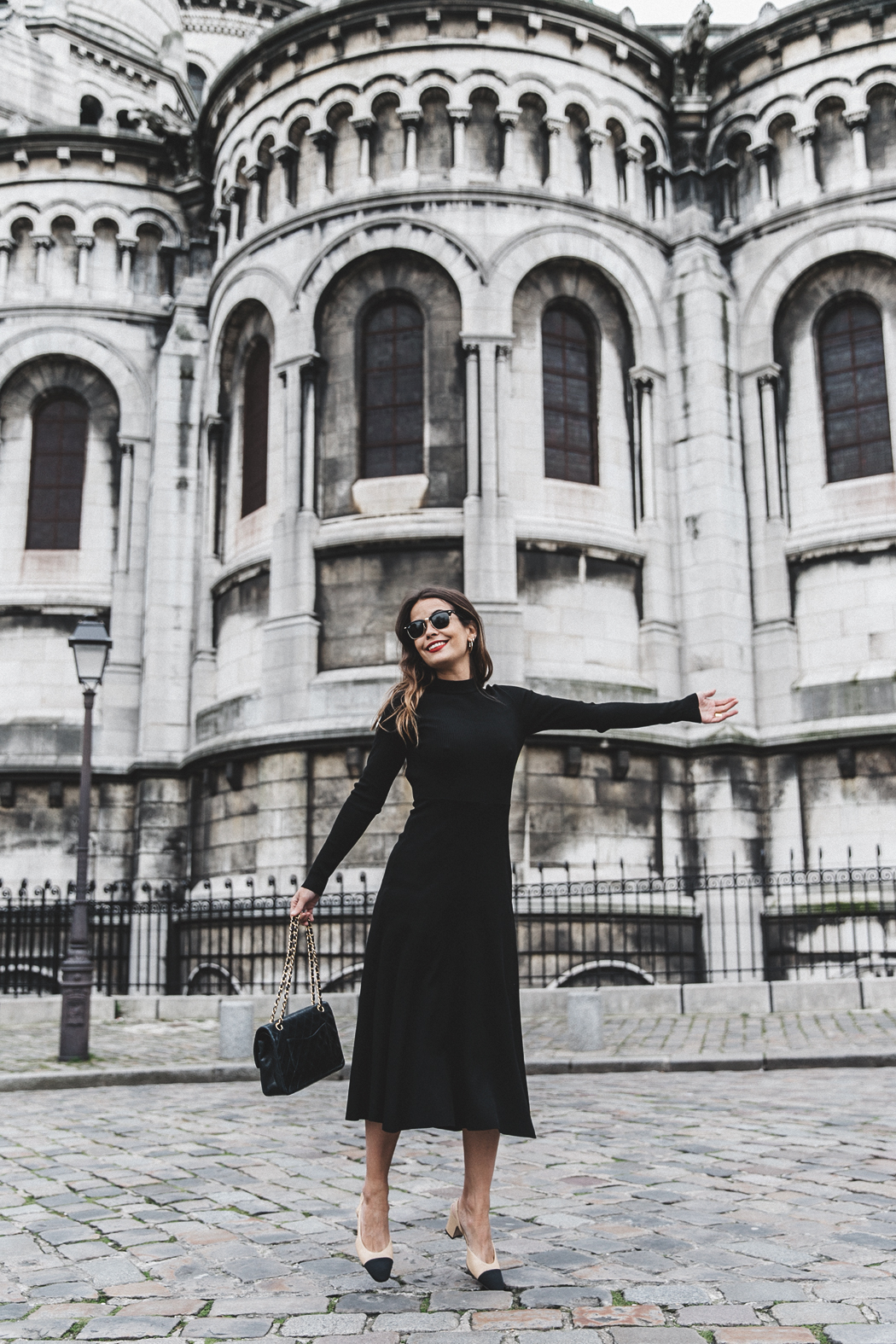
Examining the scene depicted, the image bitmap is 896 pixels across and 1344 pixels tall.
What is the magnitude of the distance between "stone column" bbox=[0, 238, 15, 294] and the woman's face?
20.5 m

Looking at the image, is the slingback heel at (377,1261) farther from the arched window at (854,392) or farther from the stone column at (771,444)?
the arched window at (854,392)

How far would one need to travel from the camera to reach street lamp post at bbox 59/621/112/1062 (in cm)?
1079

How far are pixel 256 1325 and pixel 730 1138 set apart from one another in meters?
3.65

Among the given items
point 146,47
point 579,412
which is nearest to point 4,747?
point 579,412

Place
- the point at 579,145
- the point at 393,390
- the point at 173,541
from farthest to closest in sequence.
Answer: the point at 173,541 → the point at 579,145 → the point at 393,390

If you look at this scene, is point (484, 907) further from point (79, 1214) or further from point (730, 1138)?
point (730, 1138)

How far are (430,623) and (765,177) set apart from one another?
1834 centimetres

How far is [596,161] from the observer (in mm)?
19500

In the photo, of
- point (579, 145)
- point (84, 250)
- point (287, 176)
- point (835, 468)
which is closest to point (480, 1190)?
point (835, 468)

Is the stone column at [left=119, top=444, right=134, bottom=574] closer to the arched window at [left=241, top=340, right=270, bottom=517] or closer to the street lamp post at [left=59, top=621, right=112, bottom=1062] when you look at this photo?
the arched window at [left=241, top=340, right=270, bottom=517]

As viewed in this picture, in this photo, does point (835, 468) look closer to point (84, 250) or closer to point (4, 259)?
point (84, 250)

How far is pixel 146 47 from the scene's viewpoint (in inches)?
1252

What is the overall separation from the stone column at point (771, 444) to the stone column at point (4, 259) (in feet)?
42.6

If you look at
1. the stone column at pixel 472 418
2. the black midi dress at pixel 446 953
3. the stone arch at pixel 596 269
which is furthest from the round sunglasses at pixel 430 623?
the stone arch at pixel 596 269
